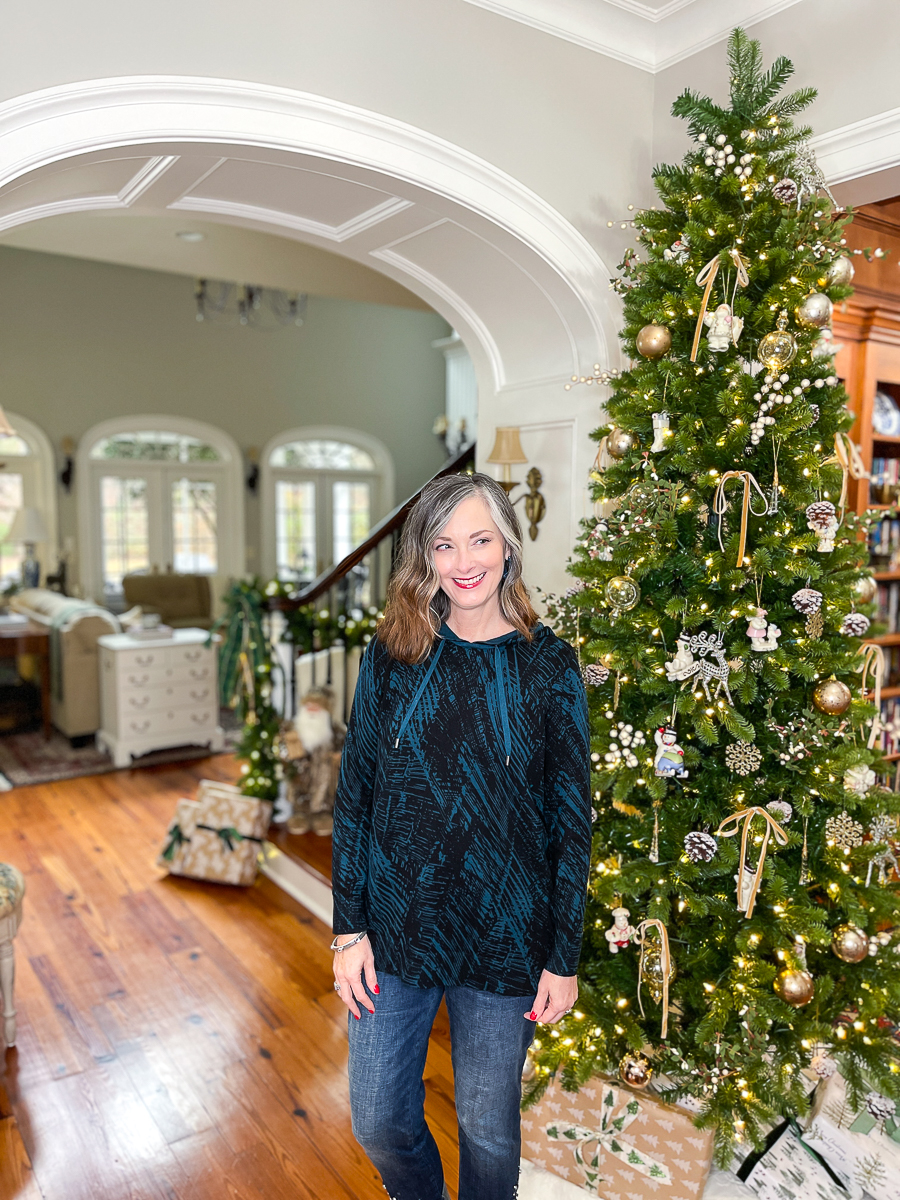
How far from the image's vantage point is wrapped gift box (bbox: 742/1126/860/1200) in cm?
207

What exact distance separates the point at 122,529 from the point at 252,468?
1.53m

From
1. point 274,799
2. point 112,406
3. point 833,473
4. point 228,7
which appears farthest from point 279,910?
point 112,406

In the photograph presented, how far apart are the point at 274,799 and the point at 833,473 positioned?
10.2ft

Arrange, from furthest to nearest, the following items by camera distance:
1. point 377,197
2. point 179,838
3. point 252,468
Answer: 1. point 252,468
2. point 179,838
3. point 377,197

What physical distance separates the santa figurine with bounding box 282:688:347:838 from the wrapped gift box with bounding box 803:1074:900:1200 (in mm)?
2410

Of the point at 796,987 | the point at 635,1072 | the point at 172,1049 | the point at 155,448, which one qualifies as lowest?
the point at 172,1049

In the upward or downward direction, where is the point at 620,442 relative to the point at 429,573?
upward

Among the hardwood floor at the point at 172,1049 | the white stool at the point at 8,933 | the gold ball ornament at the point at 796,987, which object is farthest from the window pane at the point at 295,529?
the gold ball ornament at the point at 796,987

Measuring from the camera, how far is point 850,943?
2.07m

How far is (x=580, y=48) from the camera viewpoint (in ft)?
8.98

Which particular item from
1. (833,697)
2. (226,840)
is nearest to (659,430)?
(833,697)

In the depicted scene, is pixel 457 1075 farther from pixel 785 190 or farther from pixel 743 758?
pixel 785 190

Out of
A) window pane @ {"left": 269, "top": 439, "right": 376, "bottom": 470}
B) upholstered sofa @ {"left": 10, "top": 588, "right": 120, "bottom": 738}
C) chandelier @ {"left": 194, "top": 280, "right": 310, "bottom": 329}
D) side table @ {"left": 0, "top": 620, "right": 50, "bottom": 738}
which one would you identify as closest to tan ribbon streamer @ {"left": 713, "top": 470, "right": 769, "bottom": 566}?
upholstered sofa @ {"left": 10, "top": 588, "right": 120, "bottom": 738}

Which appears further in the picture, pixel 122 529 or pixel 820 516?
pixel 122 529
